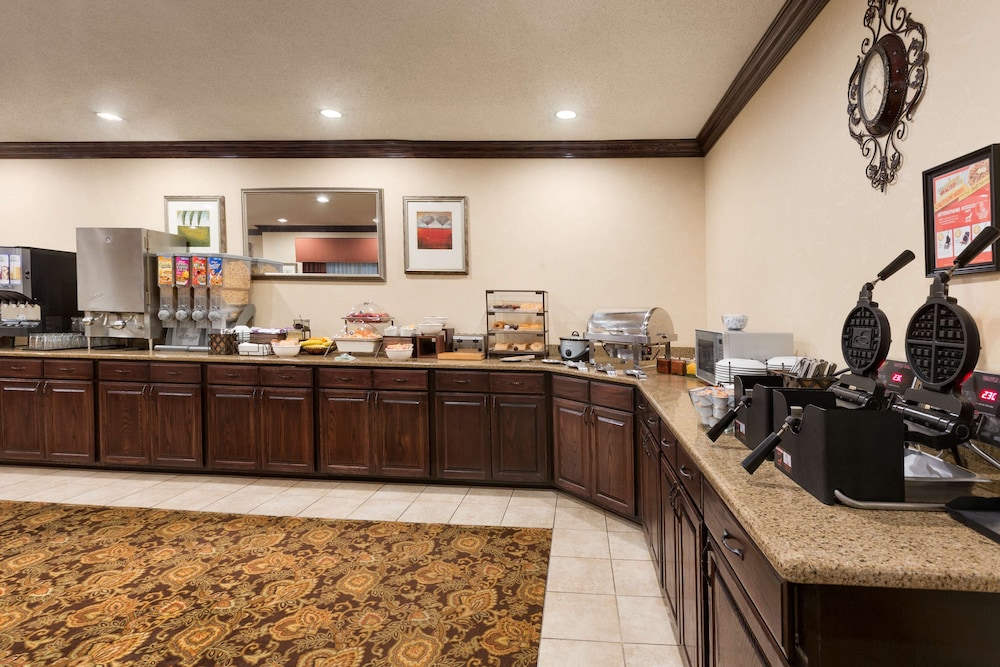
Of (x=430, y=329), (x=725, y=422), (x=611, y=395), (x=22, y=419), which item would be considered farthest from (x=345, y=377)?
(x=725, y=422)

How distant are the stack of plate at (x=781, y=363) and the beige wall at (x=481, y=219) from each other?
6.52 feet

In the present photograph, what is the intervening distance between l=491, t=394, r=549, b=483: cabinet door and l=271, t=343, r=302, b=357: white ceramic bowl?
6.00 ft

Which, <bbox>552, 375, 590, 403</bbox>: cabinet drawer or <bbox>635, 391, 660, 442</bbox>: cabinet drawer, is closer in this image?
<bbox>635, 391, 660, 442</bbox>: cabinet drawer

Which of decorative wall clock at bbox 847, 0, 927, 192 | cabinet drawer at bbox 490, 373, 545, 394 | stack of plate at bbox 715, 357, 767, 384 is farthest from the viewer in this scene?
cabinet drawer at bbox 490, 373, 545, 394

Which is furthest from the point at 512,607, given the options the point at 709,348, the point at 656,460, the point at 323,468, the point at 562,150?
the point at 562,150

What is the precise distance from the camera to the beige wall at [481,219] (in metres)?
4.27

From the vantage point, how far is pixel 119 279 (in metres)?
4.17

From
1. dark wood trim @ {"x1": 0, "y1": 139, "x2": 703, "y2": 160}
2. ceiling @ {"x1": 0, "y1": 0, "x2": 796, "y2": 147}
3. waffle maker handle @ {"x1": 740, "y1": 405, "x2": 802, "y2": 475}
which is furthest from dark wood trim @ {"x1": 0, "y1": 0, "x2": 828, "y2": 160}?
waffle maker handle @ {"x1": 740, "y1": 405, "x2": 802, "y2": 475}

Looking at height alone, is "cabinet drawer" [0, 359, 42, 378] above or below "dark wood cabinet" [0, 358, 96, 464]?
above

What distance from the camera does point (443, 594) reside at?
2.32 m

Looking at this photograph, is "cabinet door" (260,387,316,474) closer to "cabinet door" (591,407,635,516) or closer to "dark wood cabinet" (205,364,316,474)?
"dark wood cabinet" (205,364,316,474)

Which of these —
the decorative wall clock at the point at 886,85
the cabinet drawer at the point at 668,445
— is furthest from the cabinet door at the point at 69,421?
the decorative wall clock at the point at 886,85

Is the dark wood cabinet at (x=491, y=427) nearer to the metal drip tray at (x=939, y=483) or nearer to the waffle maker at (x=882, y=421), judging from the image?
the waffle maker at (x=882, y=421)

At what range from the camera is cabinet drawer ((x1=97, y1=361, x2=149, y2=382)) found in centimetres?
397
